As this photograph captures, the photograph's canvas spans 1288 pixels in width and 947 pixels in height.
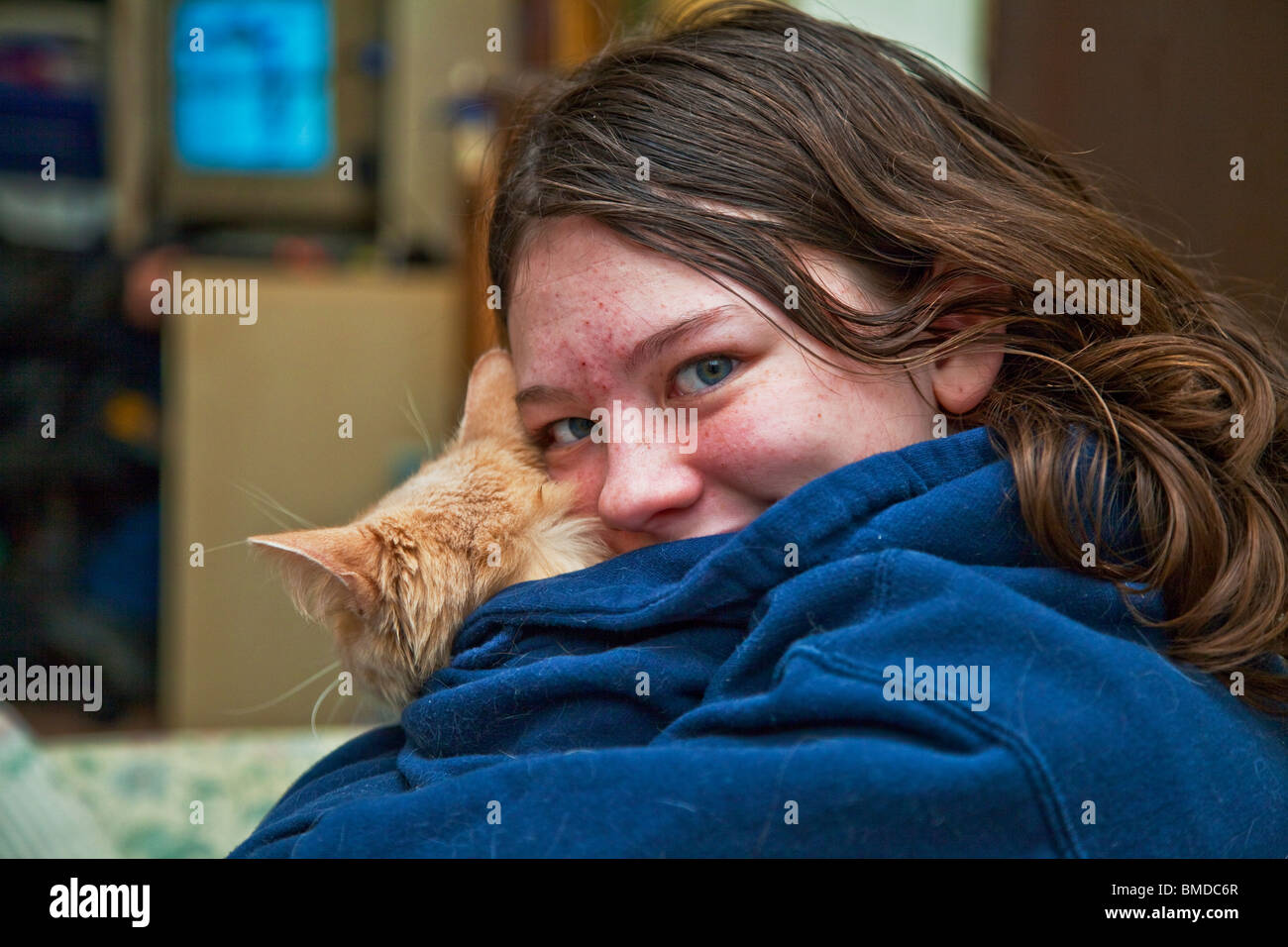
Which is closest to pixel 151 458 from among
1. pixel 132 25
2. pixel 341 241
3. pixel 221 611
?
pixel 221 611

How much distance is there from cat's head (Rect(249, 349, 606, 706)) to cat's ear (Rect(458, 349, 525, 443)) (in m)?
0.04

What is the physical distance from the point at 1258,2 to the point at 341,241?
2907 millimetres

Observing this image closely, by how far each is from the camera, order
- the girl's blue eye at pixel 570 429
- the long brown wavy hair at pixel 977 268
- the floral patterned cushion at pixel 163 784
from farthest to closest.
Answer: the floral patterned cushion at pixel 163 784 < the girl's blue eye at pixel 570 429 < the long brown wavy hair at pixel 977 268

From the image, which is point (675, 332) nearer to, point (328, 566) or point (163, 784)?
point (328, 566)

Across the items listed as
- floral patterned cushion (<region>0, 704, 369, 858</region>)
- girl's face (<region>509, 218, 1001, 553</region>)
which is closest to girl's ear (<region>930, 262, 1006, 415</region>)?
girl's face (<region>509, 218, 1001, 553</region>)

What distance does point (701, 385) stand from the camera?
870 millimetres

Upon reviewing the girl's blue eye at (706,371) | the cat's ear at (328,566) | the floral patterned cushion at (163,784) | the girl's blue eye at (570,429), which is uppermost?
the girl's blue eye at (706,371)

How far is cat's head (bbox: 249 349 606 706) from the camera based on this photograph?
0.90 m

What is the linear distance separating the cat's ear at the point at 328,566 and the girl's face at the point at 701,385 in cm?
20

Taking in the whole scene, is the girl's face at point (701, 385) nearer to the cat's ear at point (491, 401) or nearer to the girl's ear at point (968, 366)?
the girl's ear at point (968, 366)

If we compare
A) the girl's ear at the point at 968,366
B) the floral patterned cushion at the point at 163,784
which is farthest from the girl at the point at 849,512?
the floral patterned cushion at the point at 163,784

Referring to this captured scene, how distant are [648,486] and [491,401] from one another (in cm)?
32

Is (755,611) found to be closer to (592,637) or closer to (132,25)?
(592,637)

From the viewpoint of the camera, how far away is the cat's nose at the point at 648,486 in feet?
2.83
